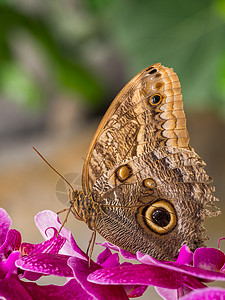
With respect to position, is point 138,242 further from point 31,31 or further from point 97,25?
point 97,25

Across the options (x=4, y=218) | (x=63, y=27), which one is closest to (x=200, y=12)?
(x=63, y=27)

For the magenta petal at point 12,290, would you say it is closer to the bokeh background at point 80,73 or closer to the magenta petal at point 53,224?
the magenta petal at point 53,224

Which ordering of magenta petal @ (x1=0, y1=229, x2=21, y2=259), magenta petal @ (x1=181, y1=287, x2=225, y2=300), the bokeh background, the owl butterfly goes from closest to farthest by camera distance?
1. magenta petal @ (x1=181, y1=287, x2=225, y2=300)
2. magenta petal @ (x1=0, y1=229, x2=21, y2=259)
3. the owl butterfly
4. the bokeh background

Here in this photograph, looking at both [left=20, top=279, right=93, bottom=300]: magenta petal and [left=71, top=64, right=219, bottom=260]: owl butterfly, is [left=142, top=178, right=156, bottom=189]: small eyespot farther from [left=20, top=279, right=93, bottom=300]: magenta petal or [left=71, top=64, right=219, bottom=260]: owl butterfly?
[left=20, top=279, right=93, bottom=300]: magenta petal

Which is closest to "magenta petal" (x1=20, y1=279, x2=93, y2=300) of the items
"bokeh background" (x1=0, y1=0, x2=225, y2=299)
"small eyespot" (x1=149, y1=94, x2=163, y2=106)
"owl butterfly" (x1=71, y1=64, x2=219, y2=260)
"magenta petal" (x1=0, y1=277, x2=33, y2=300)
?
"magenta petal" (x1=0, y1=277, x2=33, y2=300)

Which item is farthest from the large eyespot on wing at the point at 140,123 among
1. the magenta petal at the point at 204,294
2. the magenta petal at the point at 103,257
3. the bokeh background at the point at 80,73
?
the bokeh background at the point at 80,73

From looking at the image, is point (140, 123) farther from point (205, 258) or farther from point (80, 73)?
point (80, 73)
